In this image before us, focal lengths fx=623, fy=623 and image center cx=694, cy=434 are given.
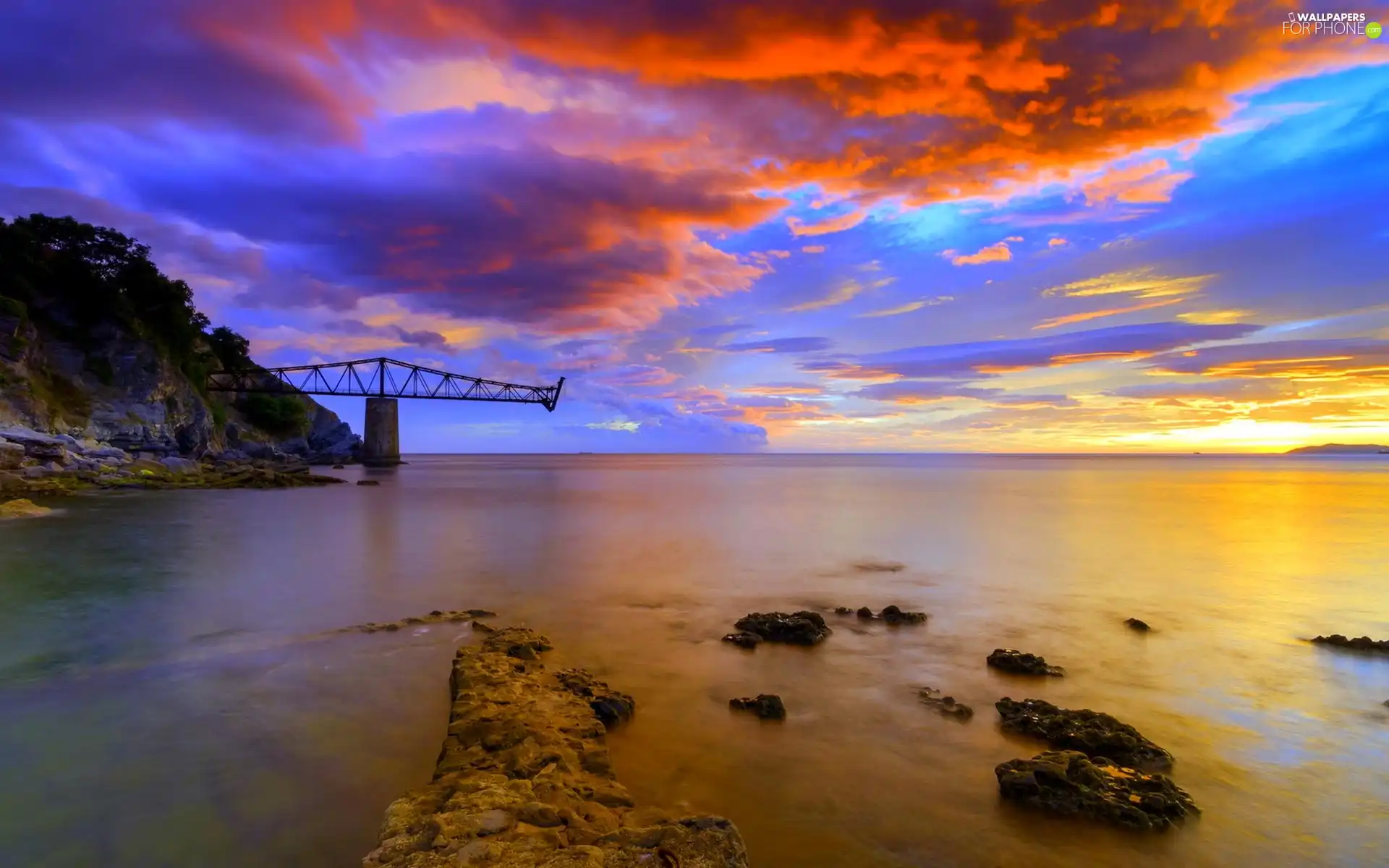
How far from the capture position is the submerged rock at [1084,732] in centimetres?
495

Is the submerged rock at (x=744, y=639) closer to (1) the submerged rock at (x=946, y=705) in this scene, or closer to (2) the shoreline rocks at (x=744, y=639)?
(2) the shoreline rocks at (x=744, y=639)

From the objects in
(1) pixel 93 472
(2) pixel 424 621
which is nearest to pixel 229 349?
(1) pixel 93 472

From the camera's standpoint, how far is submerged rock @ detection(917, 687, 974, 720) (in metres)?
5.83

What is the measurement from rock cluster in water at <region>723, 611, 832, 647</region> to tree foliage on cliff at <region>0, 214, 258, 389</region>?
48.6 m

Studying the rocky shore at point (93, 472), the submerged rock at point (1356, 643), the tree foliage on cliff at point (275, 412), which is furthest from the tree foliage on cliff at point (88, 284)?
the submerged rock at point (1356, 643)

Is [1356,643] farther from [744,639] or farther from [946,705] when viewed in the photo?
[744,639]

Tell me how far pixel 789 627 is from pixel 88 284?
55249 millimetres

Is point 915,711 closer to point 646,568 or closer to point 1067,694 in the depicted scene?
point 1067,694

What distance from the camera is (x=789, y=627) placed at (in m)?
8.32

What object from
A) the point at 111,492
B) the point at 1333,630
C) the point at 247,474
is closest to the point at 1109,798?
the point at 1333,630

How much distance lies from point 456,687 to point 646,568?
27.0 feet

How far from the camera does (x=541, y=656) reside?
722 cm

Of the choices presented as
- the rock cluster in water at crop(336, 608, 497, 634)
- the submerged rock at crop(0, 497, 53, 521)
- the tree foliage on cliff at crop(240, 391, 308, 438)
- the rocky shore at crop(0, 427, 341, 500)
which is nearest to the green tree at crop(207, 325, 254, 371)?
the tree foliage on cliff at crop(240, 391, 308, 438)

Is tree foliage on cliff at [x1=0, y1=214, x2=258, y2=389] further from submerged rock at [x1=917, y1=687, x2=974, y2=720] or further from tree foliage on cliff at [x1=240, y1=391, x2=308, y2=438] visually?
submerged rock at [x1=917, y1=687, x2=974, y2=720]
